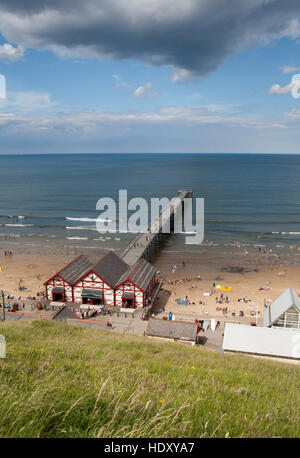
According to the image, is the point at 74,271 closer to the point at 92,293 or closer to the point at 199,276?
the point at 92,293

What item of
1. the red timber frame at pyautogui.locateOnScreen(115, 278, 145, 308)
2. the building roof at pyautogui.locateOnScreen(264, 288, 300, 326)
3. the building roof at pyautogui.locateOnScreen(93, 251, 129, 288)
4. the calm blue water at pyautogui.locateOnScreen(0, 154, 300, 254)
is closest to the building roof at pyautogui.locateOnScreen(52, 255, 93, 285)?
the building roof at pyautogui.locateOnScreen(93, 251, 129, 288)

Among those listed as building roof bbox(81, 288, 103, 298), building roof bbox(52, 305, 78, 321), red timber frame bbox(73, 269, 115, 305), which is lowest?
building roof bbox(52, 305, 78, 321)

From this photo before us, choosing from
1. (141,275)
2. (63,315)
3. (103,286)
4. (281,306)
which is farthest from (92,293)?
(281,306)

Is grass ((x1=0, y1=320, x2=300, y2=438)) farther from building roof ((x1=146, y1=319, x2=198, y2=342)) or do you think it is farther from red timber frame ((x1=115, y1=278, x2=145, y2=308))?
red timber frame ((x1=115, y1=278, x2=145, y2=308))

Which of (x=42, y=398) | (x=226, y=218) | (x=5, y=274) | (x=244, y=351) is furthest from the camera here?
(x=226, y=218)

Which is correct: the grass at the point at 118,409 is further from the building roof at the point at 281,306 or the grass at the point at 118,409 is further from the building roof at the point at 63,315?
the building roof at the point at 63,315
